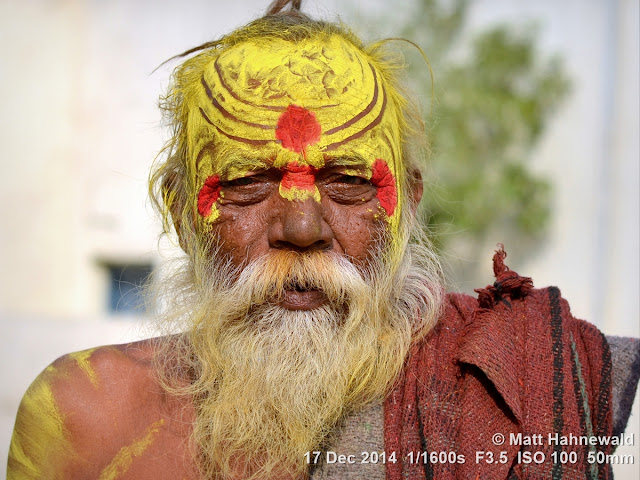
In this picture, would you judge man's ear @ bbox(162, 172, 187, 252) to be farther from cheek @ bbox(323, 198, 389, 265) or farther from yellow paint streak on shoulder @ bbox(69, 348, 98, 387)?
cheek @ bbox(323, 198, 389, 265)

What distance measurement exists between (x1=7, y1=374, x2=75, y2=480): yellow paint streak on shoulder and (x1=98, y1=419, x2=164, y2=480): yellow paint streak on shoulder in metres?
0.15

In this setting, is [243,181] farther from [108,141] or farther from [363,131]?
[108,141]

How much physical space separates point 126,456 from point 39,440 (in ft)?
1.07

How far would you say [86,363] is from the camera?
2312 mm

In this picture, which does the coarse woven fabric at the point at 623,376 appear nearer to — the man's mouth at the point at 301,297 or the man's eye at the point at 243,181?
the man's mouth at the point at 301,297

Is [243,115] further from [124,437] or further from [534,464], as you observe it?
[534,464]

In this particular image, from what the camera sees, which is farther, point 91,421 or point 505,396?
point 91,421

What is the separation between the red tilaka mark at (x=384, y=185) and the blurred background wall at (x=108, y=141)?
23.4 feet

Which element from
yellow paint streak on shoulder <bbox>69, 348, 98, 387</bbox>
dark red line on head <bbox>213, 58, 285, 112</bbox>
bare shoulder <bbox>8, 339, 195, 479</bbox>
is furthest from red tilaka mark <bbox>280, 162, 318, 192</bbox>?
yellow paint streak on shoulder <bbox>69, 348, 98, 387</bbox>

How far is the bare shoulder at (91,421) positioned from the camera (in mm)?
2141

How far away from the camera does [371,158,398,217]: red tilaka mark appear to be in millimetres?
2268

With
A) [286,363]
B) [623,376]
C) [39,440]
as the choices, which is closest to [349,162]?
[286,363]

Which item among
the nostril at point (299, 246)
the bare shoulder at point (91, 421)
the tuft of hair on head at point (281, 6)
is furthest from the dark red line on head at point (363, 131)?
the bare shoulder at point (91, 421)

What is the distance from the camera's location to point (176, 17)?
9.27m
